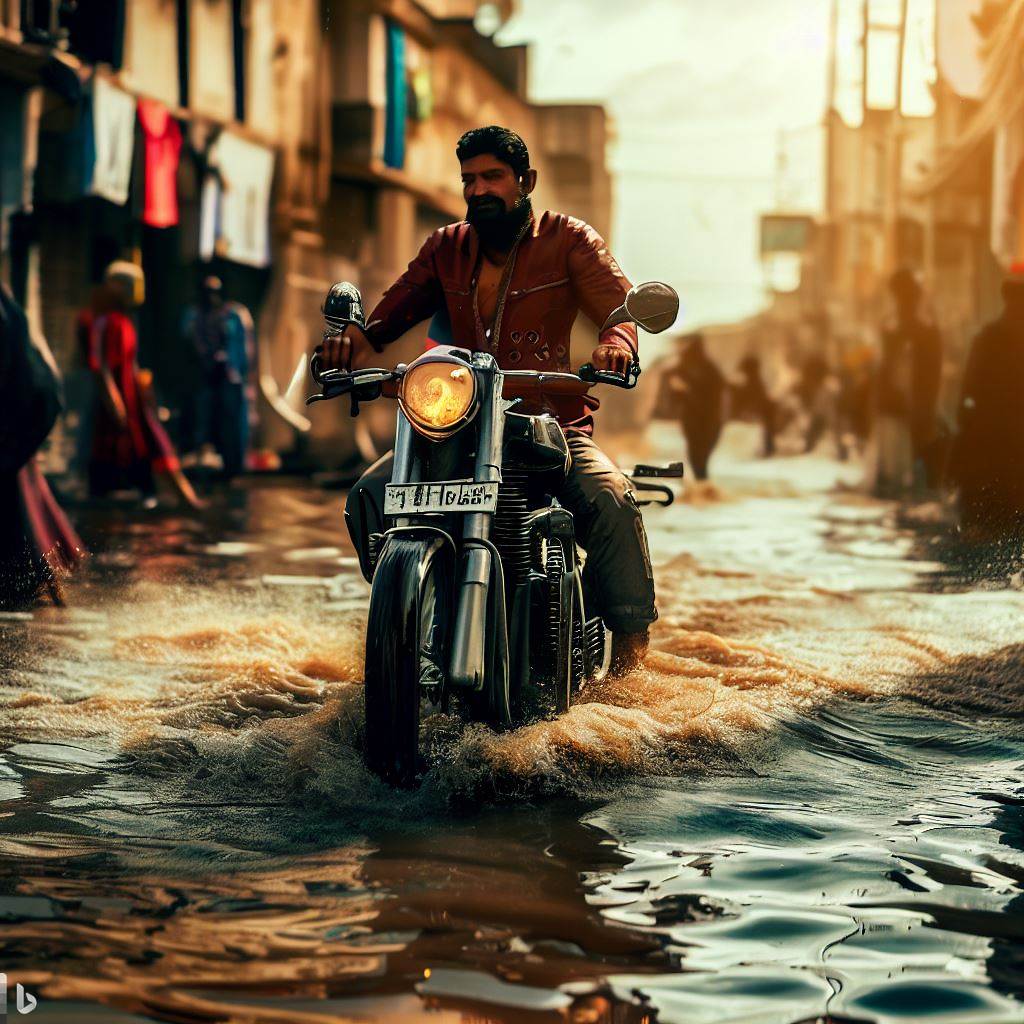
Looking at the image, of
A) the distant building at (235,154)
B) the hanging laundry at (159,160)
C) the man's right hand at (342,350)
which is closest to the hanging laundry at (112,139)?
the distant building at (235,154)

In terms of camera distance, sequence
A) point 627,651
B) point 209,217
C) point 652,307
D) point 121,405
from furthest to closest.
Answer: point 209,217 → point 121,405 → point 627,651 → point 652,307

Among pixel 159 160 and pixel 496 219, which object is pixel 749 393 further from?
pixel 496 219

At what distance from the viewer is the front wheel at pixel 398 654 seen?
4.55 metres

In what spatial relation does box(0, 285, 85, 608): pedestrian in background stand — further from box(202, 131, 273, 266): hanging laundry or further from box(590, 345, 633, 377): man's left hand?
box(202, 131, 273, 266): hanging laundry

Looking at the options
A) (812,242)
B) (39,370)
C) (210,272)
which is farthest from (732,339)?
(39,370)

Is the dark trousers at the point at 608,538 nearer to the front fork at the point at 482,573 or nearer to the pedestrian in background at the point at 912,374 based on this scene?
the front fork at the point at 482,573

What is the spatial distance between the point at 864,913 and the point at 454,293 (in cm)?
244

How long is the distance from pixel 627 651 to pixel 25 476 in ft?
13.1

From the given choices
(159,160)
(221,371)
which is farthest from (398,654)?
(159,160)

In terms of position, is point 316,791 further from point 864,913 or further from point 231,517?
point 231,517

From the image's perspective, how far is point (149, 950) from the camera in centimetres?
342

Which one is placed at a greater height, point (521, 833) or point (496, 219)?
point (496, 219)

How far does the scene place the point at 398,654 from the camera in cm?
455

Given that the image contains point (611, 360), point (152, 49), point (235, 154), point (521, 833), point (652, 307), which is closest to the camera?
point (521, 833)
